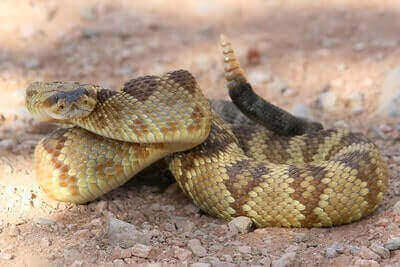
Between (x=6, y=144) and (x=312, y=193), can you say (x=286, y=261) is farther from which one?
(x=6, y=144)

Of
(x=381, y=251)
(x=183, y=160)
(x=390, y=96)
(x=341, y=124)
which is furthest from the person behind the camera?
(x=390, y=96)

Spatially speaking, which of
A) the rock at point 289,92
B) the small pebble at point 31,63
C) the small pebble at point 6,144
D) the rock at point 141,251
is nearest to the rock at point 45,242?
the rock at point 141,251

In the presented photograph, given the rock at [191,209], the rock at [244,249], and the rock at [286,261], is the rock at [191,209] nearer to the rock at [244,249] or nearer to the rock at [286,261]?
the rock at [244,249]

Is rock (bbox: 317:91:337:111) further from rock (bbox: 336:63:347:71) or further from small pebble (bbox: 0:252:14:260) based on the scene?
small pebble (bbox: 0:252:14:260)

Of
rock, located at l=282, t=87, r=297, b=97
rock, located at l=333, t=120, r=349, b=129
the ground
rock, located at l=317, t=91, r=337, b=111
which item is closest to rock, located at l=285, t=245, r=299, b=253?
the ground

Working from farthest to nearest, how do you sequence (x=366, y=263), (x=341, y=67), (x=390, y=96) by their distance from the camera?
1. (x=341, y=67)
2. (x=390, y=96)
3. (x=366, y=263)

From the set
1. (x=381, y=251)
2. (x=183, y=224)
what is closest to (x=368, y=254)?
(x=381, y=251)

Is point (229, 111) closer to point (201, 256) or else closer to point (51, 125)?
point (51, 125)
